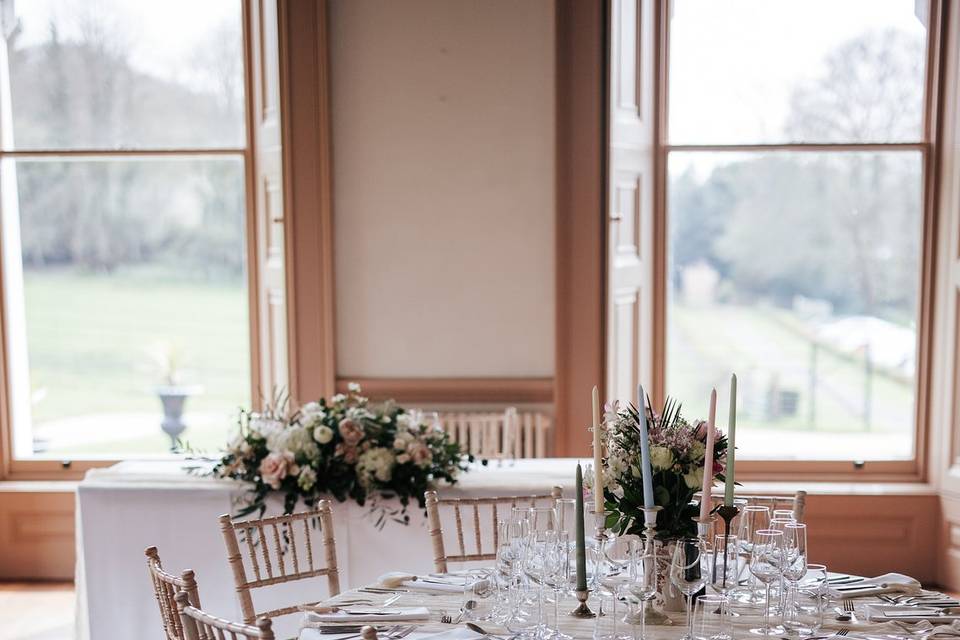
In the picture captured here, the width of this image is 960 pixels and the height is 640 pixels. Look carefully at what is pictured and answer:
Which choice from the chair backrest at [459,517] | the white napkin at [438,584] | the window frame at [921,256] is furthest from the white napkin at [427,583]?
the window frame at [921,256]

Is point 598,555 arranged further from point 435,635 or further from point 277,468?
point 277,468

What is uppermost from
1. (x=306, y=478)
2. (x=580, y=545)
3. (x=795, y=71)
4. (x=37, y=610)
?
(x=795, y=71)

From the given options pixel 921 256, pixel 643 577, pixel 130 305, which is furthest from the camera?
pixel 130 305

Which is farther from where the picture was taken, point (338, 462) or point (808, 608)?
point (338, 462)

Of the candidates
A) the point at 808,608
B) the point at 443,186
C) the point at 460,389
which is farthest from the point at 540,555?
the point at 443,186

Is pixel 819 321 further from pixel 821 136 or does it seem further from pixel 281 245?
pixel 281 245

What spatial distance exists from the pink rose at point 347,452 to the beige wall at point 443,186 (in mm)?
1556

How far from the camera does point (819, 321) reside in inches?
200

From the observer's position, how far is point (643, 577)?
2.02 m

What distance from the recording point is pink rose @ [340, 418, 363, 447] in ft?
10.8

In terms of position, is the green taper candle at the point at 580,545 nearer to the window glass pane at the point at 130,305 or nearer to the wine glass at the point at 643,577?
the wine glass at the point at 643,577

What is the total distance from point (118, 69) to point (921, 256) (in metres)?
4.24

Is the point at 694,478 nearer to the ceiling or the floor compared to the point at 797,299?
nearer to the floor

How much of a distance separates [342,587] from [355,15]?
2805mm
